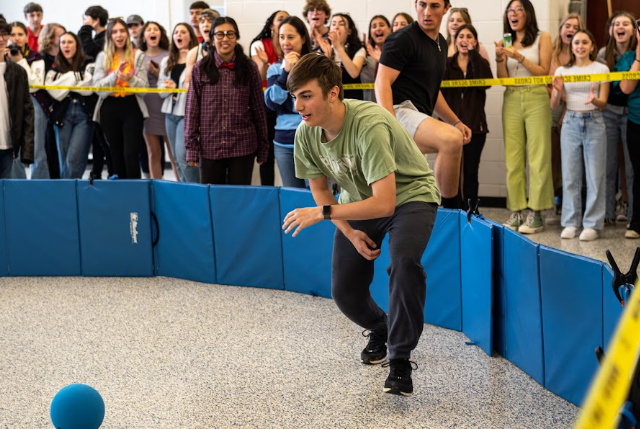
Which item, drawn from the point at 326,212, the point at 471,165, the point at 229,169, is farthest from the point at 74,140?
the point at 326,212

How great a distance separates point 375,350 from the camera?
3965mm

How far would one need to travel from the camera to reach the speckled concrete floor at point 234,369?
11.1ft

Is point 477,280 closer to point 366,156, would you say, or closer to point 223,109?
point 366,156

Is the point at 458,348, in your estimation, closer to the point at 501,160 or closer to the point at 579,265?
the point at 579,265

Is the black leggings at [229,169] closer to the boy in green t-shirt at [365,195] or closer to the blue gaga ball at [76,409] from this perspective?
the boy in green t-shirt at [365,195]

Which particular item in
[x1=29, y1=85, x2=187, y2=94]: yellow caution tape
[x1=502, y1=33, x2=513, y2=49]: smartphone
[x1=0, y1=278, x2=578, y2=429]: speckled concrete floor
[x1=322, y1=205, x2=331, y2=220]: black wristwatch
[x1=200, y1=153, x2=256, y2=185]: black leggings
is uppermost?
[x1=502, y1=33, x2=513, y2=49]: smartphone

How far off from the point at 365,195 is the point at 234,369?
1063mm

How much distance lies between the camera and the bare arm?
14.6 feet

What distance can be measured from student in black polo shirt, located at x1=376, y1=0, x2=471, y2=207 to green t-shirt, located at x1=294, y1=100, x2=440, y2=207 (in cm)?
91

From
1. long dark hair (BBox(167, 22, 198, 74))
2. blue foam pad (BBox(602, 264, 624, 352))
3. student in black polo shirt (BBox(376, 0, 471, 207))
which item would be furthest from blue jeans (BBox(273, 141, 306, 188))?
blue foam pad (BBox(602, 264, 624, 352))

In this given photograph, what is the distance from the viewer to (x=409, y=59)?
14.6 feet

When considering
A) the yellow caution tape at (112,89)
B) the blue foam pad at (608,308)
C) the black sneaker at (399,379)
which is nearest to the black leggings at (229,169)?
the yellow caution tape at (112,89)

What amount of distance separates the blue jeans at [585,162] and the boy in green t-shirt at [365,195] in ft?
10.2

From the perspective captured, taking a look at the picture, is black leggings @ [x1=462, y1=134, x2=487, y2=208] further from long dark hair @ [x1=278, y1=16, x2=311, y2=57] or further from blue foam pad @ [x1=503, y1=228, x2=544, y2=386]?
blue foam pad @ [x1=503, y1=228, x2=544, y2=386]
